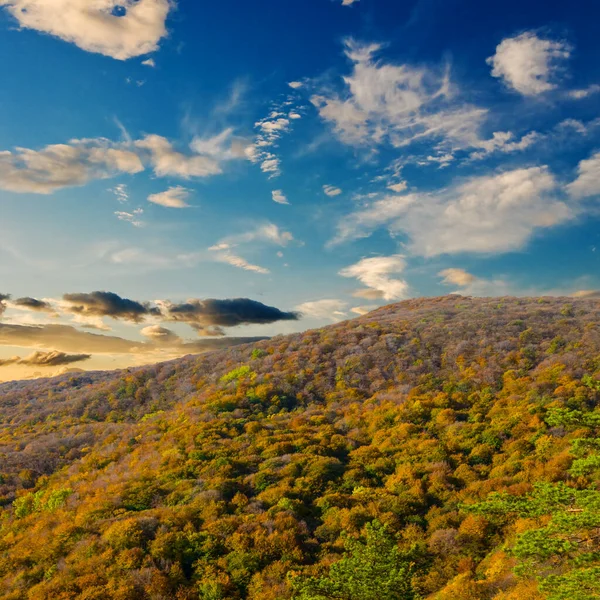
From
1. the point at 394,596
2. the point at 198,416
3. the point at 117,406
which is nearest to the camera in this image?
the point at 394,596

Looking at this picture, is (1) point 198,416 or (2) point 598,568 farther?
(1) point 198,416

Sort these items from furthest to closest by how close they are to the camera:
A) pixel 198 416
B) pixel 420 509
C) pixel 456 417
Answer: pixel 198 416, pixel 456 417, pixel 420 509

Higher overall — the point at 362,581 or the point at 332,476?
the point at 332,476

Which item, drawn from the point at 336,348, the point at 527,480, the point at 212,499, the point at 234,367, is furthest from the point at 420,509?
the point at 234,367

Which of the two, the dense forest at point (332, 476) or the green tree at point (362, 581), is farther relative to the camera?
the dense forest at point (332, 476)

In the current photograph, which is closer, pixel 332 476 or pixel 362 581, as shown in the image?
pixel 362 581

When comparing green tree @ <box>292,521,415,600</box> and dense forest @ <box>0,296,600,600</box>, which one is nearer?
green tree @ <box>292,521,415,600</box>

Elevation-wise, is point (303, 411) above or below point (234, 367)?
below

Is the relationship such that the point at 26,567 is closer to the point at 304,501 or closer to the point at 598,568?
the point at 304,501
